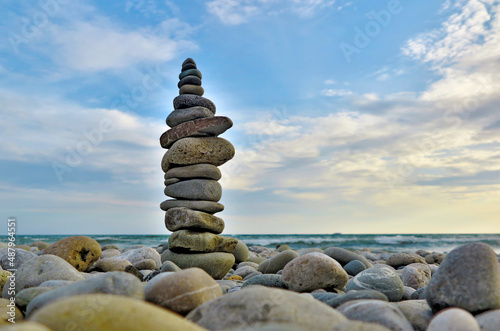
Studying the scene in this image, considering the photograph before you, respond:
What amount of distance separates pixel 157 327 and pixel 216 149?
20.0ft

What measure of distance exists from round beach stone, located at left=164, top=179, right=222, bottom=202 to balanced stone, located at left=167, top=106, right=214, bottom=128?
137 centimetres

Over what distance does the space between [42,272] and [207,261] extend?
136 inches

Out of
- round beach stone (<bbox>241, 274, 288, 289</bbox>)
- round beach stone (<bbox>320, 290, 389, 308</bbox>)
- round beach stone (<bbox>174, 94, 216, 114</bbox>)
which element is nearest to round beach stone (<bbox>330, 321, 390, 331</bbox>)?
round beach stone (<bbox>320, 290, 389, 308</bbox>)

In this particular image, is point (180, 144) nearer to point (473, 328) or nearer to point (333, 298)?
point (333, 298)

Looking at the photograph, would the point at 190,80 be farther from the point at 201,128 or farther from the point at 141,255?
the point at 141,255

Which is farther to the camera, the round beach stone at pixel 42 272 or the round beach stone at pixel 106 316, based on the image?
the round beach stone at pixel 42 272

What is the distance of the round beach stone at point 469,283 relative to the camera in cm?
333

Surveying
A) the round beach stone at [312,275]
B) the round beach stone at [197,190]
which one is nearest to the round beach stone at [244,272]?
the round beach stone at [197,190]

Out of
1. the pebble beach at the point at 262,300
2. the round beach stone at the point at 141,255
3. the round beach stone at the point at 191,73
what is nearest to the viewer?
the pebble beach at the point at 262,300

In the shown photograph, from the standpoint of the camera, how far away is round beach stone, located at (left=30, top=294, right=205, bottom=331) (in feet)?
7.49

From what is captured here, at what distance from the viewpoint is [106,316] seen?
91.3 inches

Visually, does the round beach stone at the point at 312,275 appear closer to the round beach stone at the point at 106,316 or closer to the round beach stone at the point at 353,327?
the round beach stone at the point at 353,327

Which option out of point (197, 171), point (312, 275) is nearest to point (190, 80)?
point (197, 171)

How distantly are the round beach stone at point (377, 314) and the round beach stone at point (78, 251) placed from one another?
5.87 meters
